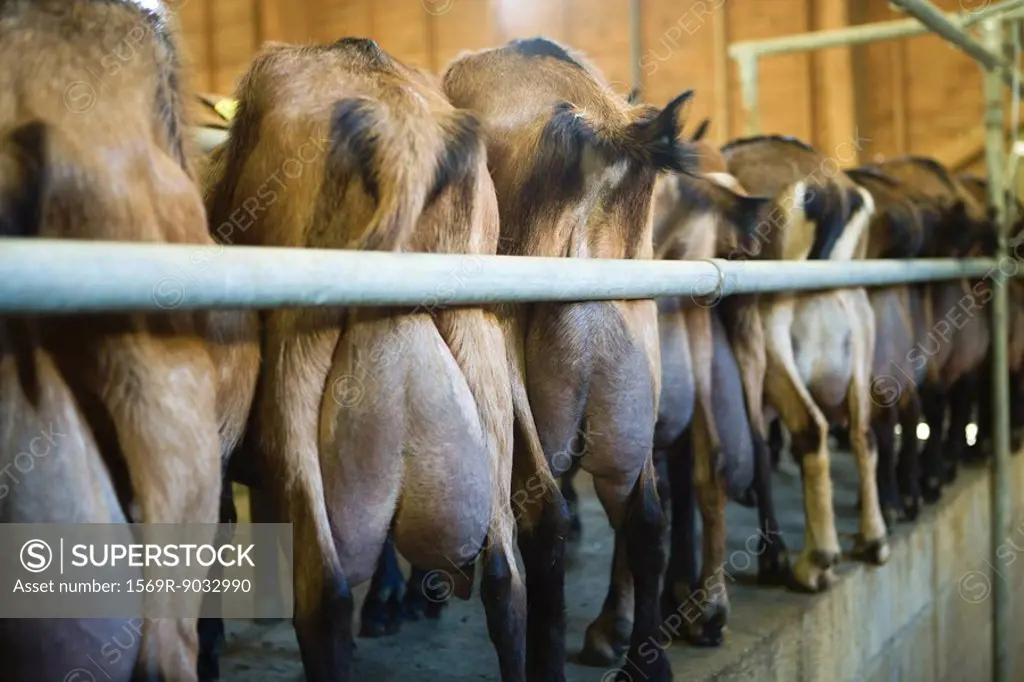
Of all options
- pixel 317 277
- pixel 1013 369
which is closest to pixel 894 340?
pixel 1013 369

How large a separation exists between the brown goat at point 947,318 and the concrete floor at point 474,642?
1.55 metres

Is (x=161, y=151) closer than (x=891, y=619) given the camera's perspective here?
Yes

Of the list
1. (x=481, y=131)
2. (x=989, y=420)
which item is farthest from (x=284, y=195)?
(x=989, y=420)

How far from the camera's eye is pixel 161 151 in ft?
4.36

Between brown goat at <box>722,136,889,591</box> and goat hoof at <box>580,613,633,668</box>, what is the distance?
95 centimetres

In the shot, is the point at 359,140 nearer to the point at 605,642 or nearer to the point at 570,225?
the point at 570,225

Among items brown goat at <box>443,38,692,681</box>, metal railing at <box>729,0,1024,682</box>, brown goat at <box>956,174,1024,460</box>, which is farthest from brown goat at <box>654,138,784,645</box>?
brown goat at <box>956,174,1024,460</box>

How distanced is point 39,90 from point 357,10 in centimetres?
953

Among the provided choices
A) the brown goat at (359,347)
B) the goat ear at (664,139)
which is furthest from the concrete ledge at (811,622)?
the goat ear at (664,139)

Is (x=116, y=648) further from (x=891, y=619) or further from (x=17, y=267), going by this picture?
(x=891, y=619)

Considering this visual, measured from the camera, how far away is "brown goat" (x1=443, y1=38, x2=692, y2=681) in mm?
2004

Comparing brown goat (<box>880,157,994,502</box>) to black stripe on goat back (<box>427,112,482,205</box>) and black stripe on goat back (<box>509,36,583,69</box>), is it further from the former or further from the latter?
black stripe on goat back (<box>427,112,482,205</box>)

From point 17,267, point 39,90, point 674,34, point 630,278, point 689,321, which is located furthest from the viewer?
point 674,34

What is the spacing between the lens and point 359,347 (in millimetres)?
1567
